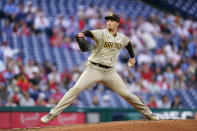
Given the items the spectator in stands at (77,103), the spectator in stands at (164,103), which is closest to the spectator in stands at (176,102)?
the spectator in stands at (164,103)

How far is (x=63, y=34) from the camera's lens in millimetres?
15516

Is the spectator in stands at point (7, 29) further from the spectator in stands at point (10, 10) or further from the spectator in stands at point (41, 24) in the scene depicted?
the spectator in stands at point (41, 24)

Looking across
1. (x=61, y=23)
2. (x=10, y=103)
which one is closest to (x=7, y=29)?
(x=61, y=23)

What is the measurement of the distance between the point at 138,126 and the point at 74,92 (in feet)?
3.76

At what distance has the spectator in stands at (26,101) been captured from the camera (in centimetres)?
1193

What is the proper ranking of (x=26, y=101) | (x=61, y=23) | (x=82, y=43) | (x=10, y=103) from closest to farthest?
(x=82, y=43), (x=10, y=103), (x=26, y=101), (x=61, y=23)

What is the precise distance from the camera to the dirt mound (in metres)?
7.50

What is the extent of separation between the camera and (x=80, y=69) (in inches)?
558

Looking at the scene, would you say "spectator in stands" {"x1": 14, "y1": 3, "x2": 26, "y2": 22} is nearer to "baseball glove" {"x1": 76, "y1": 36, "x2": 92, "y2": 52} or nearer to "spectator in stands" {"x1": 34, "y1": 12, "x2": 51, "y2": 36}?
"spectator in stands" {"x1": 34, "y1": 12, "x2": 51, "y2": 36}

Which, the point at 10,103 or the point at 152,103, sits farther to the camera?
the point at 152,103

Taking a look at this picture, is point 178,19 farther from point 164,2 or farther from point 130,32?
point 130,32

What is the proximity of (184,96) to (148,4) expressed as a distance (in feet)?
21.2

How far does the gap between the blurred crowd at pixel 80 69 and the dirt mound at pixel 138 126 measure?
275cm

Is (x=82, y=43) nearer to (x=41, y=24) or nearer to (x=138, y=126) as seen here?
(x=138, y=126)
